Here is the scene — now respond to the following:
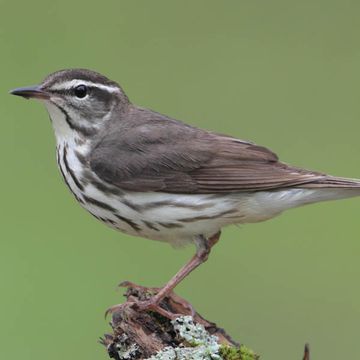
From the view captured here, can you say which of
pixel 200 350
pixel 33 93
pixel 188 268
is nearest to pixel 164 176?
pixel 188 268

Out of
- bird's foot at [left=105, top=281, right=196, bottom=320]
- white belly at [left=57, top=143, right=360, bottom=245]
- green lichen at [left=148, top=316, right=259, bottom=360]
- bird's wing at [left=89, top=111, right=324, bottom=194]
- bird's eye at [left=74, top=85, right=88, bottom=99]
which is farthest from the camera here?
bird's eye at [left=74, top=85, right=88, bottom=99]

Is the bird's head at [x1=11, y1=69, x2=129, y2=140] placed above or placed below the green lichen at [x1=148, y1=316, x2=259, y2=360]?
above

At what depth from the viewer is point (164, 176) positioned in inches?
372

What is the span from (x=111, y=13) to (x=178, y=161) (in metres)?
6.53

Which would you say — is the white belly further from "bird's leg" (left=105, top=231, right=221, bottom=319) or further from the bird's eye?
the bird's eye

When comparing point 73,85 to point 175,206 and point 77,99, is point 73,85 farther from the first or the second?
point 175,206

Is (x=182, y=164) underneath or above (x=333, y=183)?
underneath

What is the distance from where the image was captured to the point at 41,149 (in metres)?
13.0

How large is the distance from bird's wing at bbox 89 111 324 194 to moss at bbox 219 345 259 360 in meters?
1.68

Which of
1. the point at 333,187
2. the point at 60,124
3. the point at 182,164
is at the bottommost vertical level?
the point at 60,124

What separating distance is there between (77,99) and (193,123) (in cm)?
427

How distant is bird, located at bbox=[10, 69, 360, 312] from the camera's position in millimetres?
9344

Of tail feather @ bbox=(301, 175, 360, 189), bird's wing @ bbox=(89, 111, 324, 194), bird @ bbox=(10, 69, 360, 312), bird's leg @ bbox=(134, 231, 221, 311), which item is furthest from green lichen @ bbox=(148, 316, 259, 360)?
tail feather @ bbox=(301, 175, 360, 189)

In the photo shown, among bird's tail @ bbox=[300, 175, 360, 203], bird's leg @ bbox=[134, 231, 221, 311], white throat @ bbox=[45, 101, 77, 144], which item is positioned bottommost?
bird's leg @ bbox=[134, 231, 221, 311]
